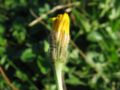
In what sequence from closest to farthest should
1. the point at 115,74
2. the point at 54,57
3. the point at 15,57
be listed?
the point at 54,57, the point at 115,74, the point at 15,57

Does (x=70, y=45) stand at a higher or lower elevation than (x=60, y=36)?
higher

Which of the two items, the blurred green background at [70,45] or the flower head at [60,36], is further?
the blurred green background at [70,45]

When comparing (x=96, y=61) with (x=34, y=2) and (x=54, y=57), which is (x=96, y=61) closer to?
(x=34, y=2)

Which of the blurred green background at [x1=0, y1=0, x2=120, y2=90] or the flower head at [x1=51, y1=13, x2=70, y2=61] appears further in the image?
the blurred green background at [x1=0, y1=0, x2=120, y2=90]

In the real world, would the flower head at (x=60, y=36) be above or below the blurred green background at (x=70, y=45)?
below

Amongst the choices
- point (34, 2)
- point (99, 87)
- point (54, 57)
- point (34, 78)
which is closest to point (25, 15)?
point (34, 2)

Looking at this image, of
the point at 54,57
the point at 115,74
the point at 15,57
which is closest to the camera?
the point at 54,57

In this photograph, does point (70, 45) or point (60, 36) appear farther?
point (70, 45)

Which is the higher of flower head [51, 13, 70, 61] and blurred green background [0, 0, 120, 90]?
blurred green background [0, 0, 120, 90]
